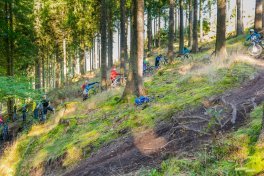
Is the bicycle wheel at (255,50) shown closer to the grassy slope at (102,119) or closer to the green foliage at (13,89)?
the grassy slope at (102,119)

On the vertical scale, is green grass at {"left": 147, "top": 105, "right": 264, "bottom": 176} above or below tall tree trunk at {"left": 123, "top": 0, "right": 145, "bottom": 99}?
below

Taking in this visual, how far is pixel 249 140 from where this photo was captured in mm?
5500

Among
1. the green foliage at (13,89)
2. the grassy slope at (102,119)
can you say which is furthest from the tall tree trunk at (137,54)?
the green foliage at (13,89)

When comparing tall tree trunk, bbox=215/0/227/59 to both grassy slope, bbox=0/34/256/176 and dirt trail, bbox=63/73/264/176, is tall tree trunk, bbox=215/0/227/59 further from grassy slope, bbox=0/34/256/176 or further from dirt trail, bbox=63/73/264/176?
dirt trail, bbox=63/73/264/176

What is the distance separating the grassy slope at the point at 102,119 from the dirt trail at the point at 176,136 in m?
0.85

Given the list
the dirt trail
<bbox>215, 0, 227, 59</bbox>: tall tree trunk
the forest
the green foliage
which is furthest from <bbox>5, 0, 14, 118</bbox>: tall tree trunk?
the dirt trail

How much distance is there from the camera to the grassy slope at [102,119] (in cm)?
1011

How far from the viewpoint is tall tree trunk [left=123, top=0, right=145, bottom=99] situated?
13.3 meters

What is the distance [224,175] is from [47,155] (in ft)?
28.0

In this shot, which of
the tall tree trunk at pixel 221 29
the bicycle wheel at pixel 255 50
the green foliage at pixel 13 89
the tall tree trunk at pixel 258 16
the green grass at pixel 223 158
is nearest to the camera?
the green grass at pixel 223 158

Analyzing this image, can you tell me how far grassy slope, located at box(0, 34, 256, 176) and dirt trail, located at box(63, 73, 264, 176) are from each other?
33.3 inches

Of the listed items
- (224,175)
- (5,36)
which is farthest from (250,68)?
(5,36)

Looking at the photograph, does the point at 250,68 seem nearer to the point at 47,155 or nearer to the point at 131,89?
the point at 131,89

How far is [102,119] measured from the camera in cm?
1308
